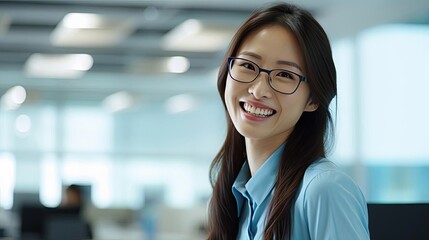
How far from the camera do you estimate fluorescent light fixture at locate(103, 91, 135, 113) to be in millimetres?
9633

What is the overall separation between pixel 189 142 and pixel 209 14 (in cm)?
142

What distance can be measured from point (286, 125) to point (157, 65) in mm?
8245

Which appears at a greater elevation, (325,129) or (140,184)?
(325,129)

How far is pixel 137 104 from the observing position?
9.81 metres

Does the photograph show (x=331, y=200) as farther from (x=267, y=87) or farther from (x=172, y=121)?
(x=172, y=121)

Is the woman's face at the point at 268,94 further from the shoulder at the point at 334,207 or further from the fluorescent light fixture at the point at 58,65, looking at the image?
the fluorescent light fixture at the point at 58,65

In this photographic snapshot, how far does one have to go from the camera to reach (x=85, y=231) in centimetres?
786

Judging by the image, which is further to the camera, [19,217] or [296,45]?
[19,217]

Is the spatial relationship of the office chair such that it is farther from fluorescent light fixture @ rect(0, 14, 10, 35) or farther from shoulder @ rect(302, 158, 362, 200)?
fluorescent light fixture @ rect(0, 14, 10, 35)

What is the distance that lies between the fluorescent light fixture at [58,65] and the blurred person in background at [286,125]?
26.1ft

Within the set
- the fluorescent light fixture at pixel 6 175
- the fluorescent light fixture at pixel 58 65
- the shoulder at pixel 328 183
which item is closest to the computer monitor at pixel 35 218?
the fluorescent light fixture at pixel 6 175

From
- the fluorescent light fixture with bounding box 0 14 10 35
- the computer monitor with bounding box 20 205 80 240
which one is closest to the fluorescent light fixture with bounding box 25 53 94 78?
the fluorescent light fixture with bounding box 0 14 10 35


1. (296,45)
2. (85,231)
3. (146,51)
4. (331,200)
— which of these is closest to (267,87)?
(296,45)

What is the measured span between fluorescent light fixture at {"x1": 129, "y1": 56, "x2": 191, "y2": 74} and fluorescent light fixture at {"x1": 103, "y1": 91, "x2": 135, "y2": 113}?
13.2 inches
